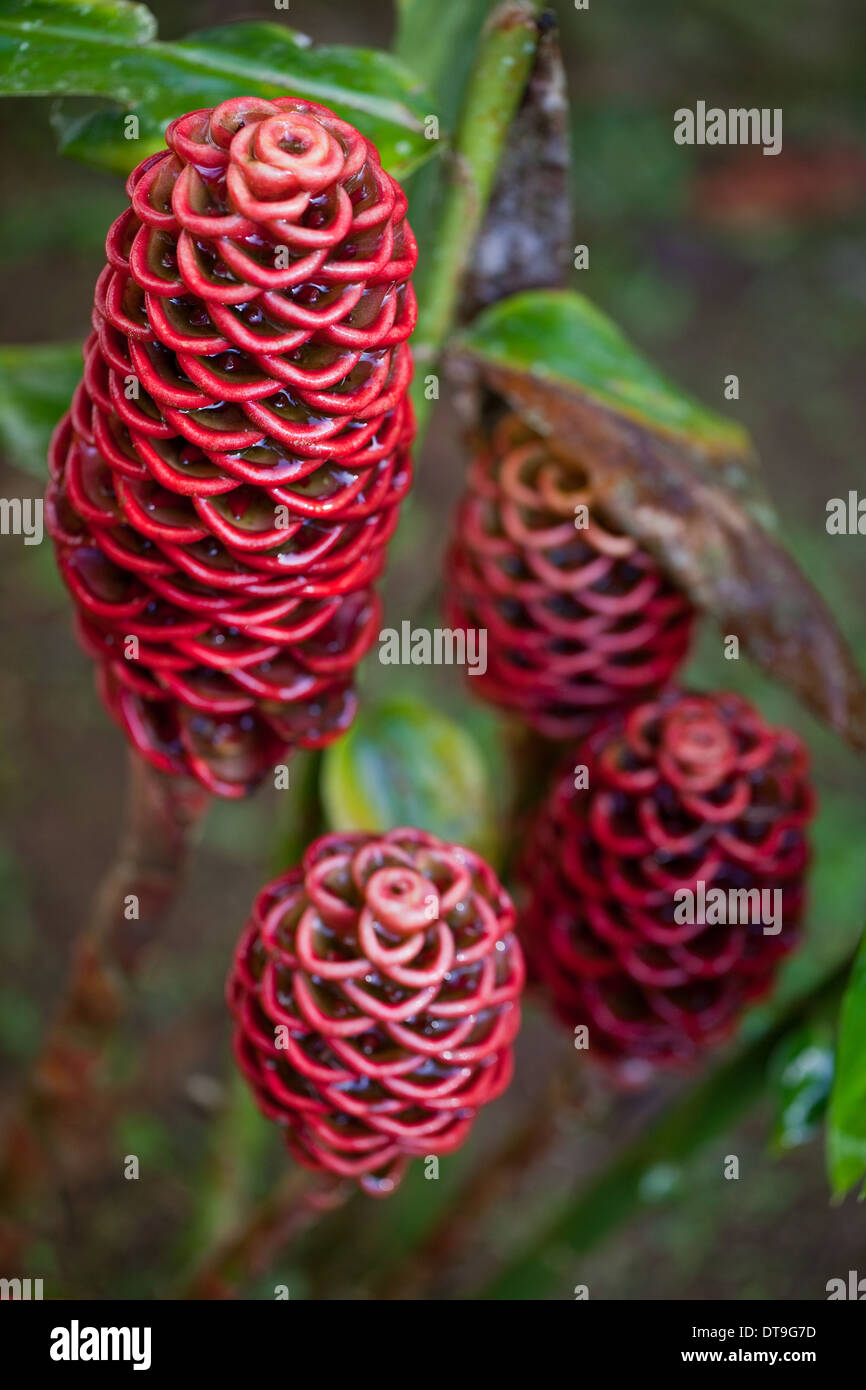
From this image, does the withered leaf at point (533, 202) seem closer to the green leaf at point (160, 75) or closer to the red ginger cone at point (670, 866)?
the green leaf at point (160, 75)

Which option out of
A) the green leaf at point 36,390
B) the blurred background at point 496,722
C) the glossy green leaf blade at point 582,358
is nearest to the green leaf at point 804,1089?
the blurred background at point 496,722

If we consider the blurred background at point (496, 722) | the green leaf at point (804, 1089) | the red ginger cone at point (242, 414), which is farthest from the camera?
the blurred background at point (496, 722)

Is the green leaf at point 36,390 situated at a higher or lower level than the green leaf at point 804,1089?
higher

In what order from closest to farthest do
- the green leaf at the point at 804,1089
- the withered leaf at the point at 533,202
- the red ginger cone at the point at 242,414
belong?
the red ginger cone at the point at 242,414 < the withered leaf at the point at 533,202 < the green leaf at the point at 804,1089

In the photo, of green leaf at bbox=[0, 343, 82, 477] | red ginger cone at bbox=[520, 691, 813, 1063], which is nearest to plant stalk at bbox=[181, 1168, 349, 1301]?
red ginger cone at bbox=[520, 691, 813, 1063]

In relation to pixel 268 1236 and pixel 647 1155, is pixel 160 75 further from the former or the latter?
pixel 647 1155

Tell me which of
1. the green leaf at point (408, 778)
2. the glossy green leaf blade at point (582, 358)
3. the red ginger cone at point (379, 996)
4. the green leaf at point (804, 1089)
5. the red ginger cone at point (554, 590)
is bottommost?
the green leaf at point (804, 1089)

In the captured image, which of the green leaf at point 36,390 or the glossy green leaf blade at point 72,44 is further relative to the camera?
the green leaf at point 36,390
